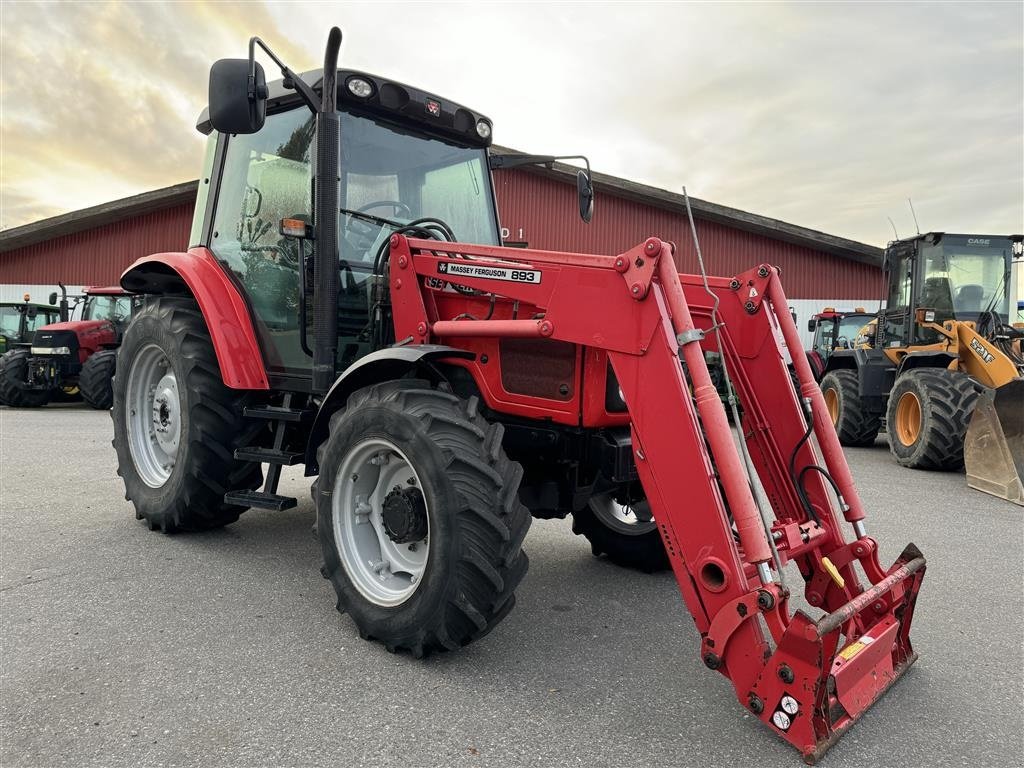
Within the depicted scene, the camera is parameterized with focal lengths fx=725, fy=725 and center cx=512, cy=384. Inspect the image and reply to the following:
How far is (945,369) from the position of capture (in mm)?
8242

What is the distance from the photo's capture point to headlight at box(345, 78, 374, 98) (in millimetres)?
3717

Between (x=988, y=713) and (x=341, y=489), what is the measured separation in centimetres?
268

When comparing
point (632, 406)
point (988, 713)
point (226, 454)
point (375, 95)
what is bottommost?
point (988, 713)

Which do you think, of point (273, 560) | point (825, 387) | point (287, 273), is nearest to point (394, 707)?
point (273, 560)

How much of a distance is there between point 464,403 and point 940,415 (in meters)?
6.80

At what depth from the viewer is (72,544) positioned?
4.41 meters

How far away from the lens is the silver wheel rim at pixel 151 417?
476cm

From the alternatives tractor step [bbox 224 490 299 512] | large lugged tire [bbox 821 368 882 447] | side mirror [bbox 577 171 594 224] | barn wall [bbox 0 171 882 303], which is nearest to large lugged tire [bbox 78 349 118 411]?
barn wall [bbox 0 171 882 303]

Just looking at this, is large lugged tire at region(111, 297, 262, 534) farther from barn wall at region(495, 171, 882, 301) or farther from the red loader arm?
barn wall at region(495, 171, 882, 301)

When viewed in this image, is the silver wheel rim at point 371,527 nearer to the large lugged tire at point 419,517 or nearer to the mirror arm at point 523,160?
the large lugged tire at point 419,517

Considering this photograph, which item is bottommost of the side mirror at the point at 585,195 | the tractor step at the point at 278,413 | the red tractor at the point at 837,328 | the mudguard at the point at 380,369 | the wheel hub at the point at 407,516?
the wheel hub at the point at 407,516

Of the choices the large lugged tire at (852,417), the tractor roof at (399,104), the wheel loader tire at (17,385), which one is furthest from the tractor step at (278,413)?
the wheel loader tire at (17,385)

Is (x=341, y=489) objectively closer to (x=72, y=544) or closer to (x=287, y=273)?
(x=287, y=273)

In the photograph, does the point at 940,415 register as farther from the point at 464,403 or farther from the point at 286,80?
the point at 286,80
